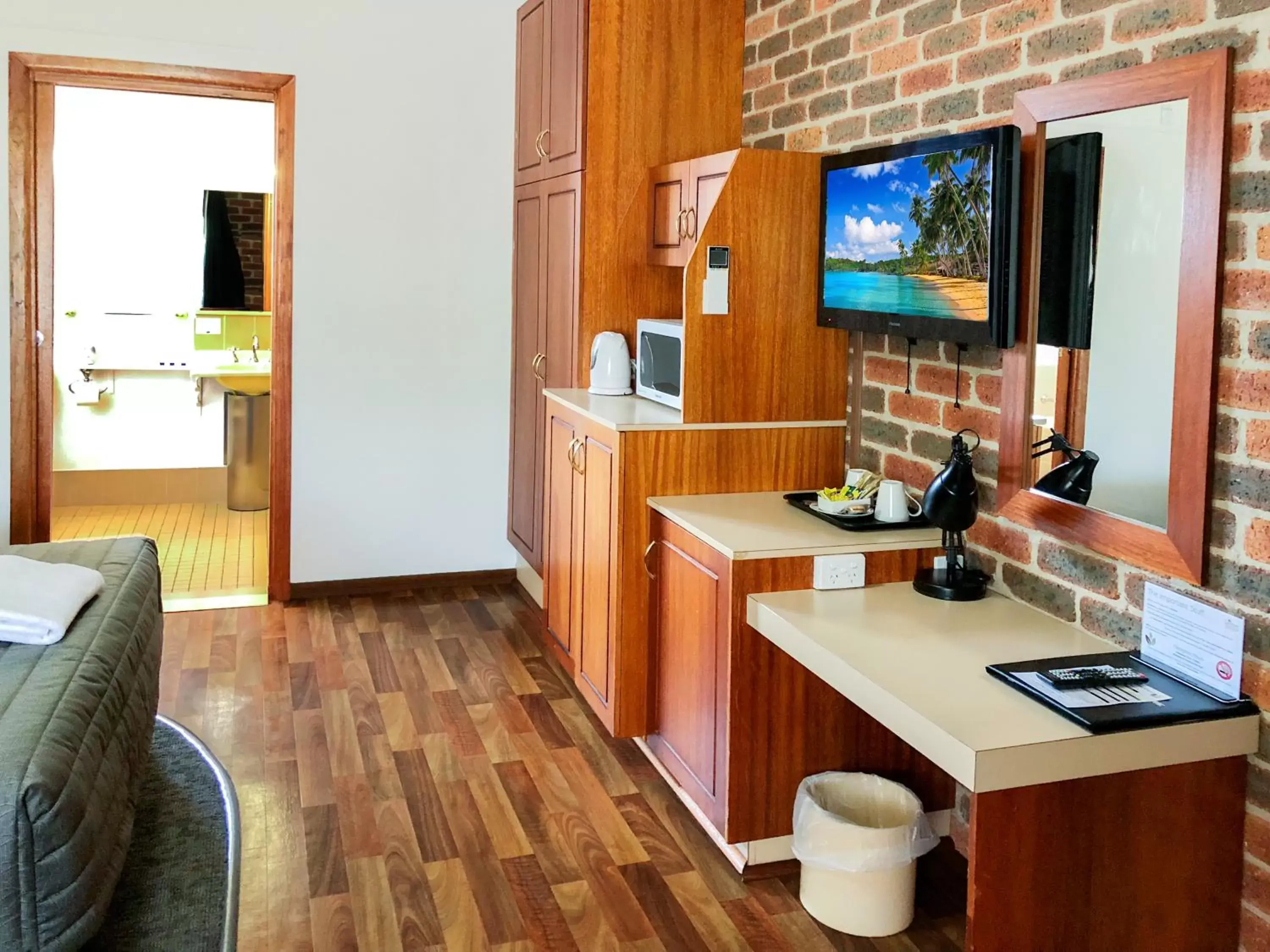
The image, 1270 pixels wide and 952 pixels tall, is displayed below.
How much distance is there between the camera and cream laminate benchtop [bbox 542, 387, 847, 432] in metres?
3.11

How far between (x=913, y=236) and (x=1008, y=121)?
1.09ft

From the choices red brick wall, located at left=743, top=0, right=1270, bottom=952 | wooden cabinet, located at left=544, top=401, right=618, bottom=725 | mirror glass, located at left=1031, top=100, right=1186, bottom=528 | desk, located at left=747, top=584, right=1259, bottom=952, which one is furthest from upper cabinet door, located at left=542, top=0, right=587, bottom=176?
desk, located at left=747, top=584, right=1259, bottom=952

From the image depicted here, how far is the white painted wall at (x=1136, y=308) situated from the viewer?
204 cm

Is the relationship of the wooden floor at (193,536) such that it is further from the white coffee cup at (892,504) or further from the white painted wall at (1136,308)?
the white painted wall at (1136,308)

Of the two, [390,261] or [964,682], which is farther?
[390,261]

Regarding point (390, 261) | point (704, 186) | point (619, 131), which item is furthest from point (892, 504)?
point (390, 261)

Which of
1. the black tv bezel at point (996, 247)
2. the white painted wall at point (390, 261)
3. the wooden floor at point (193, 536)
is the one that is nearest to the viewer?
the black tv bezel at point (996, 247)

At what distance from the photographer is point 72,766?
201 cm

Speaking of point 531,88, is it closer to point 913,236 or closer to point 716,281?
point 716,281

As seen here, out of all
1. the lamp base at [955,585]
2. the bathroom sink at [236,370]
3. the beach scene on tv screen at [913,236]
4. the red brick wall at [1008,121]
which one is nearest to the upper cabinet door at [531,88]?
the red brick wall at [1008,121]

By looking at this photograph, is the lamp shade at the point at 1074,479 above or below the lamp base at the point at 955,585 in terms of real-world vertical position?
above

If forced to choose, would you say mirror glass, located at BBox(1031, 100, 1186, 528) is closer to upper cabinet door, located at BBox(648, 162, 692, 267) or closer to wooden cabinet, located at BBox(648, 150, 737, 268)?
wooden cabinet, located at BBox(648, 150, 737, 268)

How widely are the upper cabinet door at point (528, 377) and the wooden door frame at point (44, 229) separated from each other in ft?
2.98

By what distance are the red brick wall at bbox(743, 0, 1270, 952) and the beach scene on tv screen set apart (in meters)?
0.15
